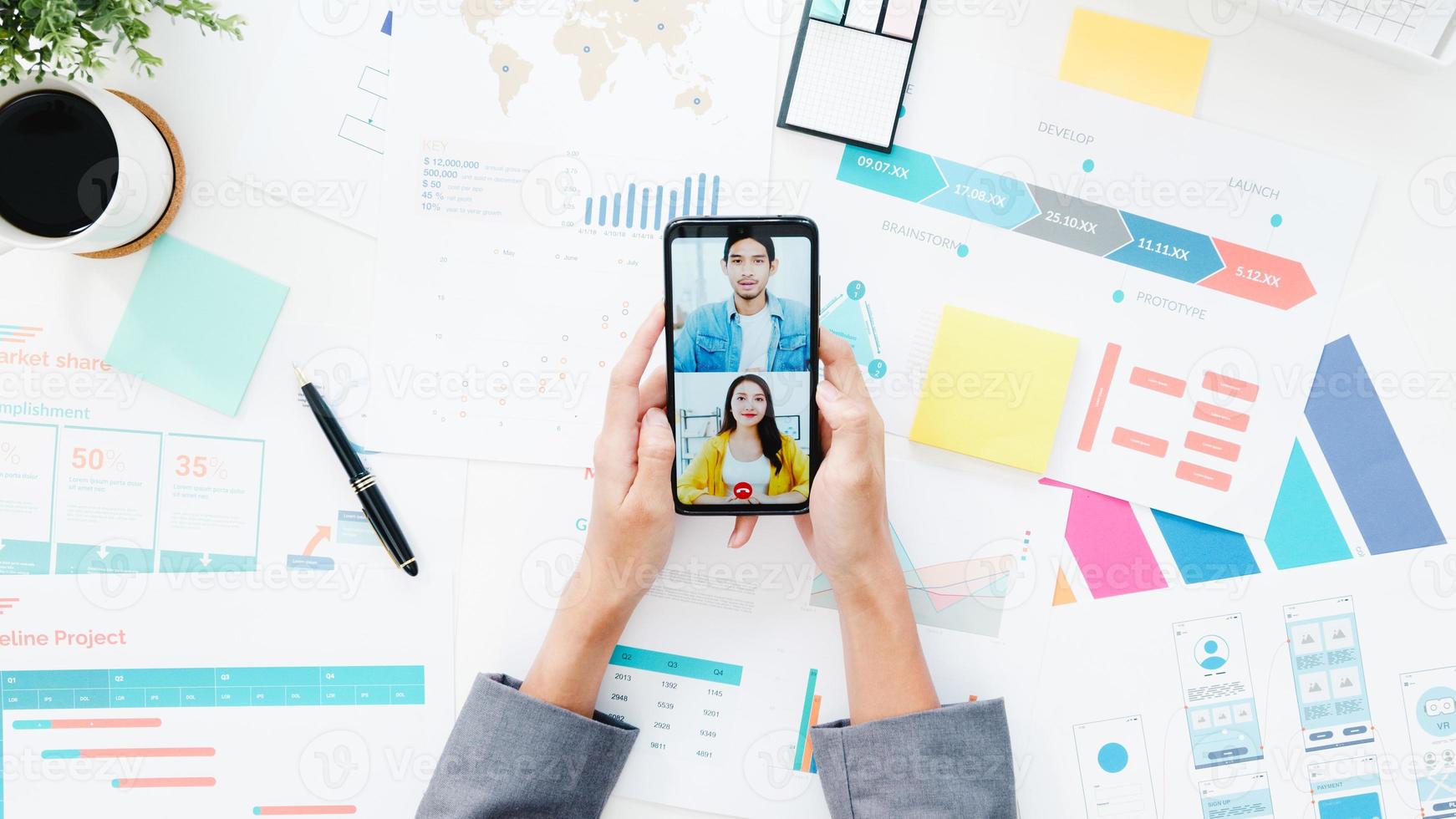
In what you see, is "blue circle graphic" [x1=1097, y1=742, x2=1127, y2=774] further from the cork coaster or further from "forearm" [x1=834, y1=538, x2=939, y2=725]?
the cork coaster

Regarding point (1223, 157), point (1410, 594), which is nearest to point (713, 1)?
point (1223, 157)

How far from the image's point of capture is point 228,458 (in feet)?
2.77

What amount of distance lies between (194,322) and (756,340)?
22.4 inches

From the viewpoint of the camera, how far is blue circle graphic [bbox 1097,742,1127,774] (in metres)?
0.85

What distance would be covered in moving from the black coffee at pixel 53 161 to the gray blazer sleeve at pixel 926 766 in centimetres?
84

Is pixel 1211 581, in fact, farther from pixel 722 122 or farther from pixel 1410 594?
pixel 722 122

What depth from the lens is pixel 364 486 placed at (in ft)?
2.70

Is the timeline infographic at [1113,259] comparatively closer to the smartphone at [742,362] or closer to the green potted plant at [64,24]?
the smartphone at [742,362]

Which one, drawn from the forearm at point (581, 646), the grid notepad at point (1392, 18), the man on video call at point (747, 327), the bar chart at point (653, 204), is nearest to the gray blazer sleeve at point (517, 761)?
the forearm at point (581, 646)

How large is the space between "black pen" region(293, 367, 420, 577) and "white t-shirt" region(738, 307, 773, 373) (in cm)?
38

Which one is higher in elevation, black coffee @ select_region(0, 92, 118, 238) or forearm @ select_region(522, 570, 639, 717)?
black coffee @ select_region(0, 92, 118, 238)

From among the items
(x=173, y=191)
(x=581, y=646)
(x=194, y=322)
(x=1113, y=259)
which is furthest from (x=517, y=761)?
(x=1113, y=259)

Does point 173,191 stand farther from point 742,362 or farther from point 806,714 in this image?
point 806,714

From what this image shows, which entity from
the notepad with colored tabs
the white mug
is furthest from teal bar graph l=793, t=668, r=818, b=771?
the white mug
